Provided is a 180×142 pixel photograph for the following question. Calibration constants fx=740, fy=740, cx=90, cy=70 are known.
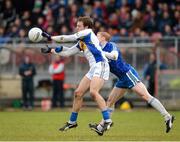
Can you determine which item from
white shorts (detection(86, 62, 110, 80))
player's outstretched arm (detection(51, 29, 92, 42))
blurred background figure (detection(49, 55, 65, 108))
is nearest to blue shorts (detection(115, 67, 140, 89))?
white shorts (detection(86, 62, 110, 80))

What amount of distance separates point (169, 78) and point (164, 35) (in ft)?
5.89

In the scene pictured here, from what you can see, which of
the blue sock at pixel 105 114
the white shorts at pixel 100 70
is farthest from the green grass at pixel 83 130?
the white shorts at pixel 100 70

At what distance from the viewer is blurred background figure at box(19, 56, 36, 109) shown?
27.4 metres

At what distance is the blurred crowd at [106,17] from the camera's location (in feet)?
92.8

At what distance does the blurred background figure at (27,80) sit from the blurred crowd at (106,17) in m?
1.47

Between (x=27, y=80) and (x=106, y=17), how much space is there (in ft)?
14.7

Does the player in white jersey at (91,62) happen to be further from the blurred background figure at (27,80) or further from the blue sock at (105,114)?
the blurred background figure at (27,80)

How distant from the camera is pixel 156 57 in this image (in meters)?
27.4

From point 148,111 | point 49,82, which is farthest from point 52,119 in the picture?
point 49,82

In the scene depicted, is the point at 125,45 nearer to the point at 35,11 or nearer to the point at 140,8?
the point at 140,8

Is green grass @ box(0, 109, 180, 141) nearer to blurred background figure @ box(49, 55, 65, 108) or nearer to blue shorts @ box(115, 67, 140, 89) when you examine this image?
blue shorts @ box(115, 67, 140, 89)

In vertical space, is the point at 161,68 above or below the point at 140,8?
below

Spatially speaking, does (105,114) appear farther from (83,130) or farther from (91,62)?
(83,130)

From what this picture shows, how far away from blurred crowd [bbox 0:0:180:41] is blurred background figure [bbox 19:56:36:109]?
1.47 metres
